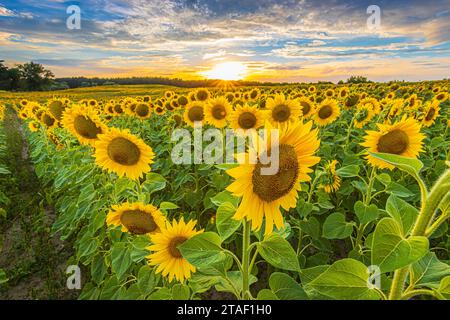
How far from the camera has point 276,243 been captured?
1.56 meters

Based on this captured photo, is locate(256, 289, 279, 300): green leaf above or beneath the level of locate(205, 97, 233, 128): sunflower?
beneath

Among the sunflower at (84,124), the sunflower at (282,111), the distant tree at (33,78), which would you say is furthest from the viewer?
the distant tree at (33,78)

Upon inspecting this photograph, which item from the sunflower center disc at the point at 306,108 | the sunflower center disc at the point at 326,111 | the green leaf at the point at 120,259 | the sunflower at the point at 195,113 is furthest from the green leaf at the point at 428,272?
the sunflower at the point at 195,113

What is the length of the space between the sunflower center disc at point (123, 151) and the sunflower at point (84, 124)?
0.85 meters

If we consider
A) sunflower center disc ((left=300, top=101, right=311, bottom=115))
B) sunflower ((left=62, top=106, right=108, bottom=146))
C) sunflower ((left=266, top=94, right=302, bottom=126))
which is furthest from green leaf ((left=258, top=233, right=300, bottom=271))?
sunflower center disc ((left=300, top=101, right=311, bottom=115))

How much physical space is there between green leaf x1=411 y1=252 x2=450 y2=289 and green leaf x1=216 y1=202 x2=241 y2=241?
2.74ft

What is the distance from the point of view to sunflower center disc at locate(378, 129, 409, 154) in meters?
3.17

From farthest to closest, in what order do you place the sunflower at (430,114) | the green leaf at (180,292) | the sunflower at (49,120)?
the sunflower at (49,120), the sunflower at (430,114), the green leaf at (180,292)

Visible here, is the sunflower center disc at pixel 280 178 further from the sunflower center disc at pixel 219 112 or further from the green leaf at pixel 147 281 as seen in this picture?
the sunflower center disc at pixel 219 112

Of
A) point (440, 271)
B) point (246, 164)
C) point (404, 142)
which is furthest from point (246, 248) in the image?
point (404, 142)

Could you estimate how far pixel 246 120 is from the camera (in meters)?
5.36

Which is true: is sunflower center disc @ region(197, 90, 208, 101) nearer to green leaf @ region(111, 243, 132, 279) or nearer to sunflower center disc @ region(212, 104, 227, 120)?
sunflower center disc @ region(212, 104, 227, 120)

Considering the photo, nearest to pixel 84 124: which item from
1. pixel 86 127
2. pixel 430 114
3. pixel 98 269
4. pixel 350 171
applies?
pixel 86 127

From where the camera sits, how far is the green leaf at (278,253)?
1.47 metres
